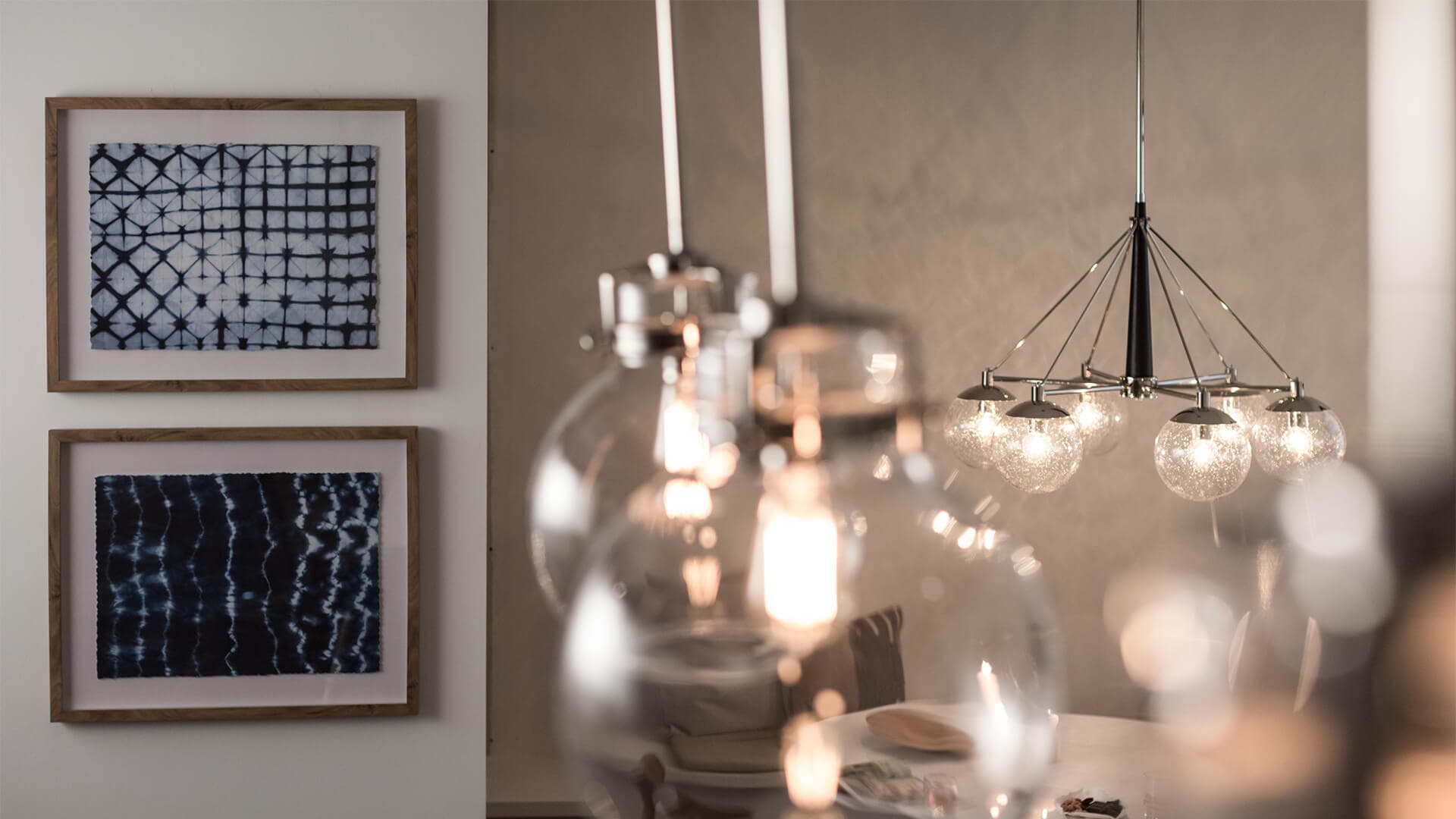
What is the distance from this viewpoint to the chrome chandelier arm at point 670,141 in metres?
0.24

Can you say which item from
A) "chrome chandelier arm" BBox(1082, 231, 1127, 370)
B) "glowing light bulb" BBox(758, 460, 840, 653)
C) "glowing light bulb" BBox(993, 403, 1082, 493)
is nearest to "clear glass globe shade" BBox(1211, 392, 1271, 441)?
"glowing light bulb" BBox(993, 403, 1082, 493)

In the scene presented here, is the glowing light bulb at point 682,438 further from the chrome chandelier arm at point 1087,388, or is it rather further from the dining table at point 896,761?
the chrome chandelier arm at point 1087,388

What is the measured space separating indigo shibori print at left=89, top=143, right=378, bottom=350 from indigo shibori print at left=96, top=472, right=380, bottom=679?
9.4 inches

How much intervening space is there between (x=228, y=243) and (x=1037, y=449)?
1276 millimetres

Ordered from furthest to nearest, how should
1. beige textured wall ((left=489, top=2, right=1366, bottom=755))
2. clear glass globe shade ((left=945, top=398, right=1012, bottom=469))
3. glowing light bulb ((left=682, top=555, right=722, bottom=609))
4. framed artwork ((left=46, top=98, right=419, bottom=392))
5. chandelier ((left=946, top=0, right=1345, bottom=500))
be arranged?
beige textured wall ((left=489, top=2, right=1366, bottom=755))
framed artwork ((left=46, top=98, right=419, bottom=392))
clear glass globe shade ((left=945, top=398, right=1012, bottom=469))
chandelier ((left=946, top=0, right=1345, bottom=500))
glowing light bulb ((left=682, top=555, right=722, bottom=609))

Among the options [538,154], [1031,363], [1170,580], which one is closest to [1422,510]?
[1170,580]

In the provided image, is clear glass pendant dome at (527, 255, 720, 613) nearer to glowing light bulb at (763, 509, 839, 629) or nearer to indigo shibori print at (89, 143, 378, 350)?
glowing light bulb at (763, 509, 839, 629)

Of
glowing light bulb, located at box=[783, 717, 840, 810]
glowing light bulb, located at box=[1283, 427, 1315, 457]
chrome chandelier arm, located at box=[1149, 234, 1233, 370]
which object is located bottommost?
glowing light bulb, located at box=[783, 717, 840, 810]

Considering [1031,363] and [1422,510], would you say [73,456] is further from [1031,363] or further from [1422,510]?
[1422,510]

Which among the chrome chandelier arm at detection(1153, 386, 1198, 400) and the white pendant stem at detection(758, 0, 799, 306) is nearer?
the white pendant stem at detection(758, 0, 799, 306)

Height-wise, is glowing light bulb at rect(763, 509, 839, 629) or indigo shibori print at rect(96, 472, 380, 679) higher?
glowing light bulb at rect(763, 509, 839, 629)

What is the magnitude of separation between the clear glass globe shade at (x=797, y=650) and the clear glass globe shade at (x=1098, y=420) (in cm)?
118

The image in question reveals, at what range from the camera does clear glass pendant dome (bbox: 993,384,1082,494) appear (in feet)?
3.69

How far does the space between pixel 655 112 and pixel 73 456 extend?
1.09m
